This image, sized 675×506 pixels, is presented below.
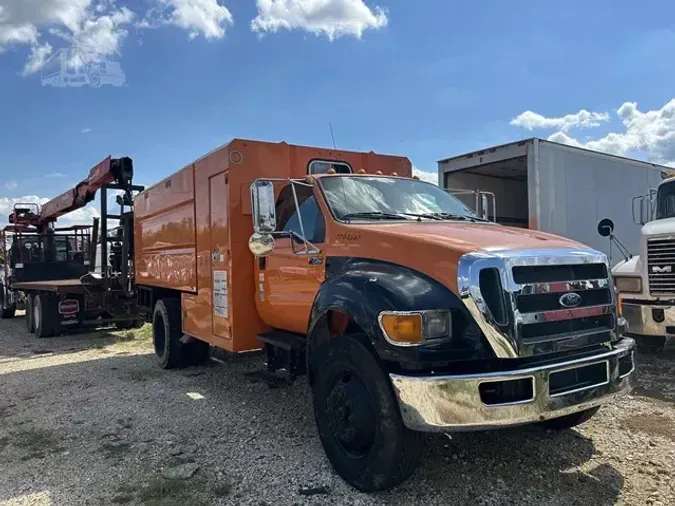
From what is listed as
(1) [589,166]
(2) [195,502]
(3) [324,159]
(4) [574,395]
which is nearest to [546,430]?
(4) [574,395]

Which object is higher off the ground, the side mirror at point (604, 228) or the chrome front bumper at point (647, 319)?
the side mirror at point (604, 228)

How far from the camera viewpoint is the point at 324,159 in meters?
6.04

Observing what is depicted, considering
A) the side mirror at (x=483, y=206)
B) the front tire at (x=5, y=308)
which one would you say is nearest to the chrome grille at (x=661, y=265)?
the side mirror at (x=483, y=206)

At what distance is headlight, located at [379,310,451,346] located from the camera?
3.24 metres

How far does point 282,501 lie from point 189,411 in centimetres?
240

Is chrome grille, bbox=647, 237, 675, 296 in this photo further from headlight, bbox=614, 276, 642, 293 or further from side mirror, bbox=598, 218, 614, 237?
side mirror, bbox=598, 218, 614, 237

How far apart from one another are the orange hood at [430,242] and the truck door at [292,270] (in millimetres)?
295

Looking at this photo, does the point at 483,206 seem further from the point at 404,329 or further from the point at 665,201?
the point at 665,201

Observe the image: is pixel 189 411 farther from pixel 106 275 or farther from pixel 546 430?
pixel 106 275

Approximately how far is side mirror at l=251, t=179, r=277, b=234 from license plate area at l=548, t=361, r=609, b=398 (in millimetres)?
2344

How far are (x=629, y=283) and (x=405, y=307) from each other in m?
5.10

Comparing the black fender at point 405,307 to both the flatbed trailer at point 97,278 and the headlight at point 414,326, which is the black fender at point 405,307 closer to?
the headlight at point 414,326

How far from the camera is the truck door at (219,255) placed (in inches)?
→ 223

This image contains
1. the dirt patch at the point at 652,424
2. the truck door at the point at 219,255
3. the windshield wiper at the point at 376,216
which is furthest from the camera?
the truck door at the point at 219,255
